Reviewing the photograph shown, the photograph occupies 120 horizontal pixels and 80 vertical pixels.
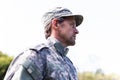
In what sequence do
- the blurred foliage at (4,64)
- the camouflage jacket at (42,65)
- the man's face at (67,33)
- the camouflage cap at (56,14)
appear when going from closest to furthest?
the camouflage jacket at (42,65), the man's face at (67,33), the camouflage cap at (56,14), the blurred foliage at (4,64)

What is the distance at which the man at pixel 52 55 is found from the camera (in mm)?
4301

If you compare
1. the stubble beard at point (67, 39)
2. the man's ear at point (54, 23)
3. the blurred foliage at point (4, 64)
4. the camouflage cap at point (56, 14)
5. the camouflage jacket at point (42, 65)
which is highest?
the camouflage cap at point (56, 14)

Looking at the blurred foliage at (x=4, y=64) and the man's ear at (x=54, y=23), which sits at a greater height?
the man's ear at (x=54, y=23)

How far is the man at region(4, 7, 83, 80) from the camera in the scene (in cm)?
430

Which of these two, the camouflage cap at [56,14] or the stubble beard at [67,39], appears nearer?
the stubble beard at [67,39]

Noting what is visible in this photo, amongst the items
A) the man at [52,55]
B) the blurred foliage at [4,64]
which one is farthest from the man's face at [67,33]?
the blurred foliage at [4,64]

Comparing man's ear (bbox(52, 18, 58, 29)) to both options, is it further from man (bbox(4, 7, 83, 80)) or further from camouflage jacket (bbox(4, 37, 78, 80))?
camouflage jacket (bbox(4, 37, 78, 80))

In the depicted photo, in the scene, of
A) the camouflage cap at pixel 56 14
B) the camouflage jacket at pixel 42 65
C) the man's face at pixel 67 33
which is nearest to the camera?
the camouflage jacket at pixel 42 65

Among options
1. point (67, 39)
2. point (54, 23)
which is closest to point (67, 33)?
point (67, 39)

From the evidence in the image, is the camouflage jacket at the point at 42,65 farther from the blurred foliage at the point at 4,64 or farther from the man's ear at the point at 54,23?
the blurred foliage at the point at 4,64

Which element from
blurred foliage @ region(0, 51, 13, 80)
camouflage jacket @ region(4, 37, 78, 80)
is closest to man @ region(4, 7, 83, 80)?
camouflage jacket @ region(4, 37, 78, 80)

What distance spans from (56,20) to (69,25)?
0.45 feet

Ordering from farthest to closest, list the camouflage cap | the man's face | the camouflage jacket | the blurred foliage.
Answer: the blurred foliage
the camouflage cap
the man's face
the camouflage jacket

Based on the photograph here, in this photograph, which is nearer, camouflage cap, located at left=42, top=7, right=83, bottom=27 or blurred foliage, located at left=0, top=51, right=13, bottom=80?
camouflage cap, located at left=42, top=7, right=83, bottom=27
